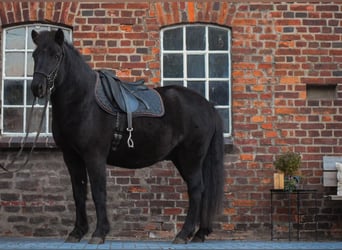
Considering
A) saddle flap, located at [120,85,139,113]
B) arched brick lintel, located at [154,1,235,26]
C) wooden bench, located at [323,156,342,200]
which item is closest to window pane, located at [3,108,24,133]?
arched brick lintel, located at [154,1,235,26]

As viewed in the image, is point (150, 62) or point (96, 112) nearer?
point (96, 112)

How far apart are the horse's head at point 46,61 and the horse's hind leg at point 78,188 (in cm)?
81

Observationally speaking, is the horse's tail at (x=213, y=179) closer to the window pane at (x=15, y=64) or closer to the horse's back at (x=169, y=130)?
the horse's back at (x=169, y=130)

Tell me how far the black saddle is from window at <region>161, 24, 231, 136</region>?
2.56 m

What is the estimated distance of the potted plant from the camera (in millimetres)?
8500

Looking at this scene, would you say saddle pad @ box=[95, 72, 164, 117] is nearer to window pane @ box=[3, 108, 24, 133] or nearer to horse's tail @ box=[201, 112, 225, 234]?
horse's tail @ box=[201, 112, 225, 234]

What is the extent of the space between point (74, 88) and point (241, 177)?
375 centimetres

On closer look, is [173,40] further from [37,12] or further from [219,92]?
Result: [37,12]

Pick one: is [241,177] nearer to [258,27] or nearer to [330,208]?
[330,208]

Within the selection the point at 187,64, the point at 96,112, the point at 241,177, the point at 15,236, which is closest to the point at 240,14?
the point at 187,64

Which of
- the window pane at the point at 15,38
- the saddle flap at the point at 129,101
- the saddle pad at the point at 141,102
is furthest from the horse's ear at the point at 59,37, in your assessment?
the window pane at the point at 15,38

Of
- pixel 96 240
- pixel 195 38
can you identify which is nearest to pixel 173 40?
pixel 195 38

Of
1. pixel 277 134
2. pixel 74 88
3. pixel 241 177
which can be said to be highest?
pixel 74 88

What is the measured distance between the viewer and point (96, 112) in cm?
600
